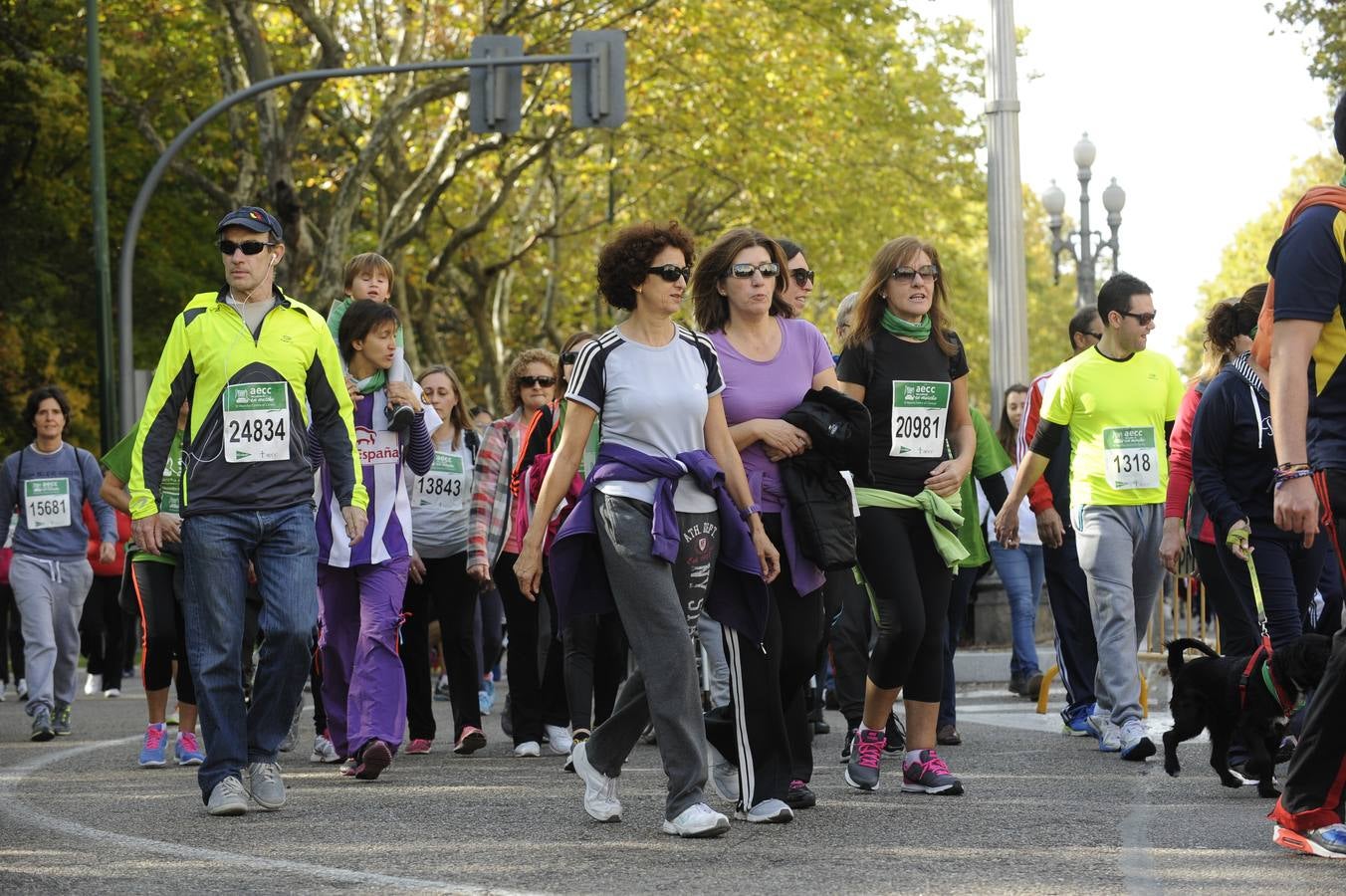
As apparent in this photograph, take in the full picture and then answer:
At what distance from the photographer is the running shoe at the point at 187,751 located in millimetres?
9766

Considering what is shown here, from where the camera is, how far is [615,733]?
6965mm

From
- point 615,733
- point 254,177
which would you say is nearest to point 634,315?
point 615,733

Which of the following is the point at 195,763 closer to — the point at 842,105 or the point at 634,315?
the point at 634,315

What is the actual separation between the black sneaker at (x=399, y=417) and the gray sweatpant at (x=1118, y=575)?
2.94 meters

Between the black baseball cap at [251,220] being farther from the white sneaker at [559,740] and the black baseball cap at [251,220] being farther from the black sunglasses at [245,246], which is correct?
the white sneaker at [559,740]

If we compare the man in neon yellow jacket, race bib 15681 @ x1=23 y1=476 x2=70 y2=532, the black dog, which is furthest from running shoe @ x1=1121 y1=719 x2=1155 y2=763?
race bib 15681 @ x1=23 y1=476 x2=70 y2=532

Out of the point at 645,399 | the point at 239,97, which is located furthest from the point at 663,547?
the point at 239,97

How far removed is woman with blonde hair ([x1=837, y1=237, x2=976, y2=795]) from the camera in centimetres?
777

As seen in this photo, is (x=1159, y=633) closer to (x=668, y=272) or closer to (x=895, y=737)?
Result: (x=895, y=737)

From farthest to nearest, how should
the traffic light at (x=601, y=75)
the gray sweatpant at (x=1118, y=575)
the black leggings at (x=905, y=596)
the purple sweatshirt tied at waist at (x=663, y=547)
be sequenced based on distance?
1. the traffic light at (x=601, y=75)
2. the gray sweatpant at (x=1118, y=575)
3. the black leggings at (x=905, y=596)
4. the purple sweatshirt tied at waist at (x=663, y=547)

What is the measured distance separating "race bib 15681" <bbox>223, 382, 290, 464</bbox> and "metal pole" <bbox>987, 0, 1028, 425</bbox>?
32.1ft

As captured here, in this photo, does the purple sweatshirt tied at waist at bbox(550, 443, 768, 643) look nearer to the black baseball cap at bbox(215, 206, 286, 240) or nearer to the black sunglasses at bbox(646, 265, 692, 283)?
the black sunglasses at bbox(646, 265, 692, 283)

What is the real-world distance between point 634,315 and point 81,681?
13562 millimetres

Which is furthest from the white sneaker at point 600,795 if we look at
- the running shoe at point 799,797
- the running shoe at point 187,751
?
the running shoe at point 187,751
